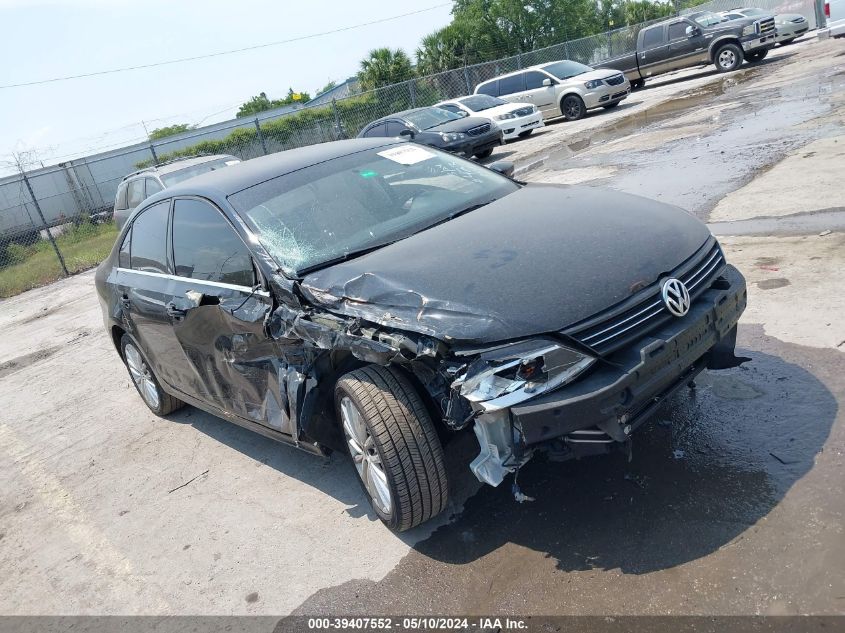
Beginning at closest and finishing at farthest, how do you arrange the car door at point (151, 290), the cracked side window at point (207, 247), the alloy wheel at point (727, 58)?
the cracked side window at point (207, 247)
the car door at point (151, 290)
the alloy wheel at point (727, 58)

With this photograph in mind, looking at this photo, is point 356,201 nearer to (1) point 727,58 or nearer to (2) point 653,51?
(1) point 727,58

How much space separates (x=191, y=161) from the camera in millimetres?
14047

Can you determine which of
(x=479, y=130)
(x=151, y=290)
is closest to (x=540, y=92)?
(x=479, y=130)

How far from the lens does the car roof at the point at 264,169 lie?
4438 millimetres

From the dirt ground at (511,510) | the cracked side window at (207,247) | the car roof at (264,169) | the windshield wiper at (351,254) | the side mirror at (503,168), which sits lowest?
the dirt ground at (511,510)

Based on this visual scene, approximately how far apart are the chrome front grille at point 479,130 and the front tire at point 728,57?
930 centimetres

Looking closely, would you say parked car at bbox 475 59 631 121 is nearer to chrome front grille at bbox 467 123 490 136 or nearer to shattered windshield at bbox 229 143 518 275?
chrome front grille at bbox 467 123 490 136

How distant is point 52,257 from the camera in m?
18.9

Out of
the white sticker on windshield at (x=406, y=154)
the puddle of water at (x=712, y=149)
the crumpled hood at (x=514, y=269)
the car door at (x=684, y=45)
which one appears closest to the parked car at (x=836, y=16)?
the puddle of water at (x=712, y=149)

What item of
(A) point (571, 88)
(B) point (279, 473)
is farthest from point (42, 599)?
(A) point (571, 88)

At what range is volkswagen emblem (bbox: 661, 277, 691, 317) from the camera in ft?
10.3

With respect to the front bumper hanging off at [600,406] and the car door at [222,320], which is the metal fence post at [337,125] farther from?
the front bumper hanging off at [600,406]

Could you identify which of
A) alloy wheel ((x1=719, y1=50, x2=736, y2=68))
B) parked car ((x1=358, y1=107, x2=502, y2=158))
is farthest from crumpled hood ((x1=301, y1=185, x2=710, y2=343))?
alloy wheel ((x1=719, y1=50, x2=736, y2=68))

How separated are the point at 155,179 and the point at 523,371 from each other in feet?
37.5
